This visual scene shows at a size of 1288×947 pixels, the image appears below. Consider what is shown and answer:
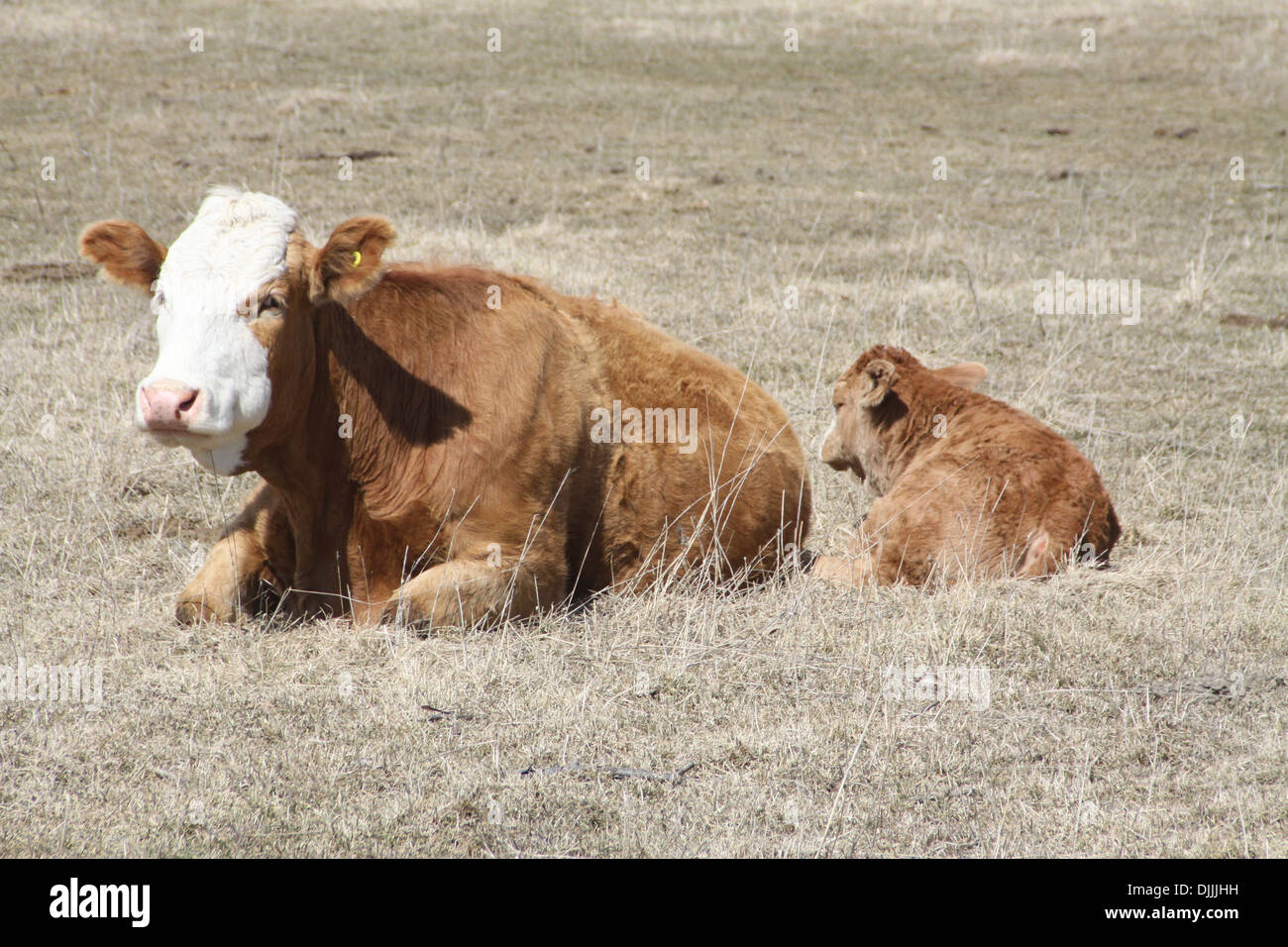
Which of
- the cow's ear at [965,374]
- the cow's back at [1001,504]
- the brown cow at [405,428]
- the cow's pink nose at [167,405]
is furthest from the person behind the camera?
the cow's ear at [965,374]

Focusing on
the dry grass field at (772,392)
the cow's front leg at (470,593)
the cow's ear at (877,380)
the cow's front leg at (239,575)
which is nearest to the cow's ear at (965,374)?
the cow's ear at (877,380)

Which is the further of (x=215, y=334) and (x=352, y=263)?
(x=352, y=263)

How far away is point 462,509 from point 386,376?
639 millimetres

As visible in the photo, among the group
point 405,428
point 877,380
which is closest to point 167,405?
point 405,428

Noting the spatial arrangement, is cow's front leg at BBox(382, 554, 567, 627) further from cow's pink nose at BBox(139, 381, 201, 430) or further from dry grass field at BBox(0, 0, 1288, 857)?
cow's pink nose at BBox(139, 381, 201, 430)

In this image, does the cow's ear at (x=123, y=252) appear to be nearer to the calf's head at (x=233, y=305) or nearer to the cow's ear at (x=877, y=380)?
the calf's head at (x=233, y=305)

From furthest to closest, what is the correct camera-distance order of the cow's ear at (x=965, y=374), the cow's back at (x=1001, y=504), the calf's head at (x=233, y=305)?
1. the cow's ear at (x=965, y=374)
2. the cow's back at (x=1001, y=504)
3. the calf's head at (x=233, y=305)

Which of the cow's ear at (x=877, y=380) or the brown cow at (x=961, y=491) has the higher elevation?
the cow's ear at (x=877, y=380)

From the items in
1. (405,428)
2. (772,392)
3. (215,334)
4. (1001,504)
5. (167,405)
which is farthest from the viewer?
(772,392)

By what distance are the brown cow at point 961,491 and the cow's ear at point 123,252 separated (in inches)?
135

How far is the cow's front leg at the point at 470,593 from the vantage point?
5004 millimetres

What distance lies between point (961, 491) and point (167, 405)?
377cm

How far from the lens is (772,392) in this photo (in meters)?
9.08

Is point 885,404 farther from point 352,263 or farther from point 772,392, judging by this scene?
point 352,263
